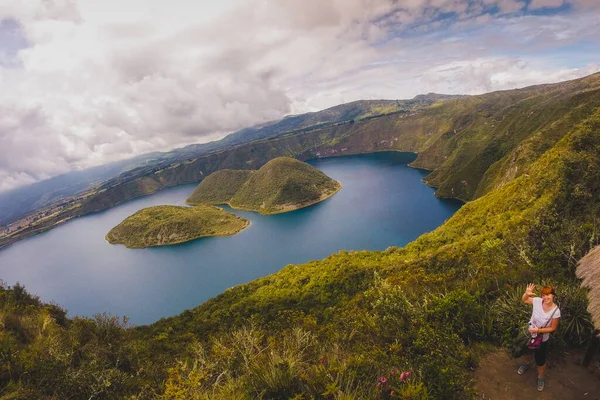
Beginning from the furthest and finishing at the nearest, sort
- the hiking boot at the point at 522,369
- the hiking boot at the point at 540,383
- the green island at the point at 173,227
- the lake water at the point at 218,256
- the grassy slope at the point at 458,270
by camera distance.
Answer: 1. the green island at the point at 173,227
2. the lake water at the point at 218,256
3. the grassy slope at the point at 458,270
4. the hiking boot at the point at 522,369
5. the hiking boot at the point at 540,383

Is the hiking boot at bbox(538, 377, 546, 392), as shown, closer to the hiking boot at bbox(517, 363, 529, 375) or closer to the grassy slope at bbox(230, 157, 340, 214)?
the hiking boot at bbox(517, 363, 529, 375)

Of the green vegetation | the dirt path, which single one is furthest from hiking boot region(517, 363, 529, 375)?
the green vegetation

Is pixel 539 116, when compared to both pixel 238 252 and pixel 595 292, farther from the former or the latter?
pixel 595 292

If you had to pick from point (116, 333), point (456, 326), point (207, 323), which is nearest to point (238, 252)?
point (207, 323)

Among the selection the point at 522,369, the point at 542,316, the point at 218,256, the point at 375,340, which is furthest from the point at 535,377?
the point at 218,256

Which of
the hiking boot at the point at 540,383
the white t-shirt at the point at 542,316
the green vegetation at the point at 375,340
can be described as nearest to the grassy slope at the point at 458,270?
the green vegetation at the point at 375,340

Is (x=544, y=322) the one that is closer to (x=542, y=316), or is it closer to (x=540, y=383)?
(x=542, y=316)

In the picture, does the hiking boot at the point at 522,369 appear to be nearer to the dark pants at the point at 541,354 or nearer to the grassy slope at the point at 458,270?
the dark pants at the point at 541,354
